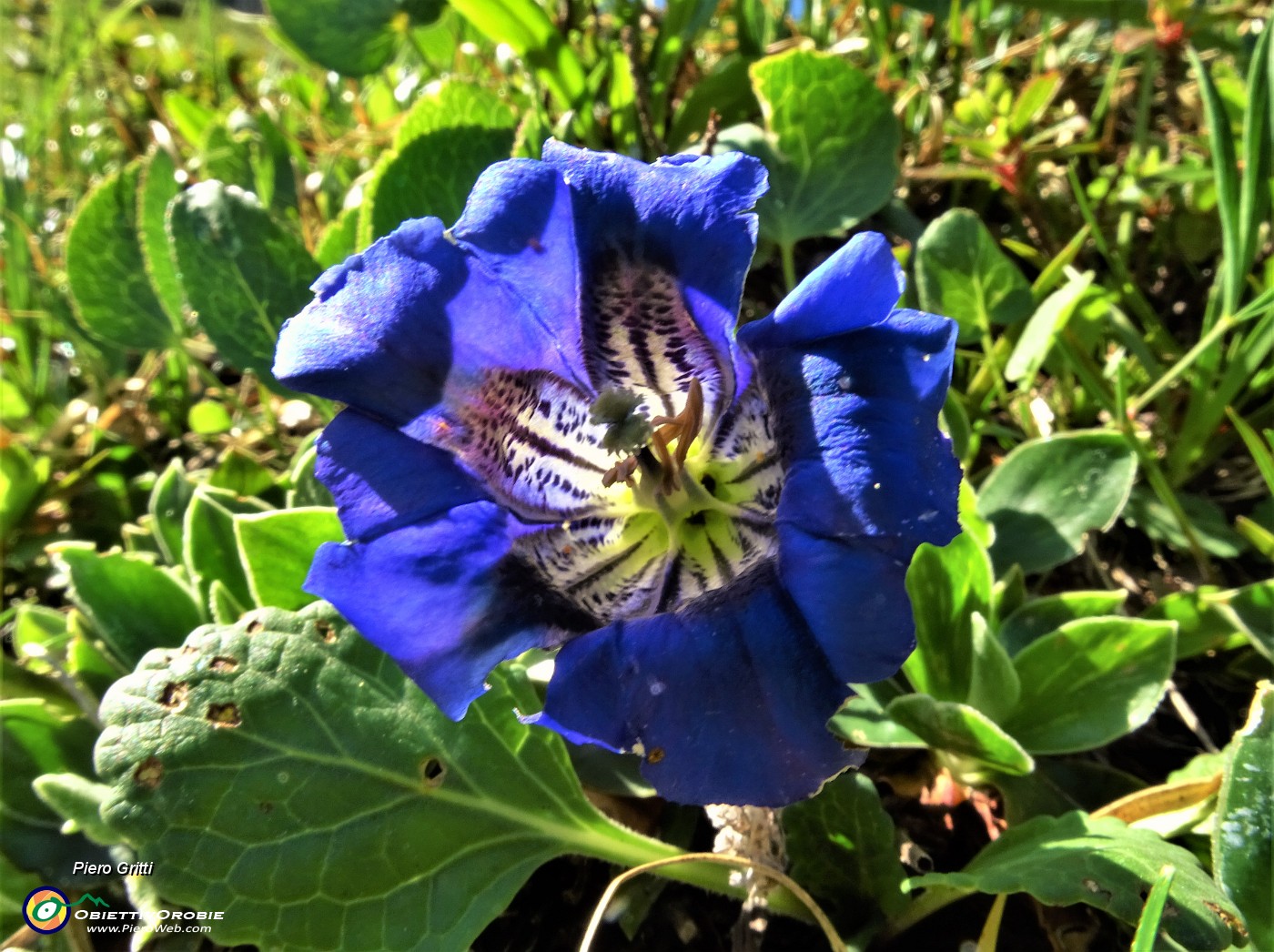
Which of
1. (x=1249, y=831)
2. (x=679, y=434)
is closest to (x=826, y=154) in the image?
(x=679, y=434)

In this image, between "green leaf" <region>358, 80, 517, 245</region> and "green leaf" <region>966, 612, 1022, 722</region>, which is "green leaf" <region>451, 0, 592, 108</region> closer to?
"green leaf" <region>358, 80, 517, 245</region>

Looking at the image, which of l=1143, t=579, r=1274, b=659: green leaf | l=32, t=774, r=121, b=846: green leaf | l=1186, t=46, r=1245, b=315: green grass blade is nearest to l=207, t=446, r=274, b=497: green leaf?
l=32, t=774, r=121, b=846: green leaf

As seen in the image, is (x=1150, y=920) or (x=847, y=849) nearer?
(x=1150, y=920)

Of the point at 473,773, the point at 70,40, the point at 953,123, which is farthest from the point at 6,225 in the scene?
the point at 953,123

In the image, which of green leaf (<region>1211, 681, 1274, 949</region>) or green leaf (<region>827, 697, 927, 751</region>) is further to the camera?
green leaf (<region>827, 697, 927, 751</region>)

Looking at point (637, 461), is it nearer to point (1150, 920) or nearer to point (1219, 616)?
point (1150, 920)

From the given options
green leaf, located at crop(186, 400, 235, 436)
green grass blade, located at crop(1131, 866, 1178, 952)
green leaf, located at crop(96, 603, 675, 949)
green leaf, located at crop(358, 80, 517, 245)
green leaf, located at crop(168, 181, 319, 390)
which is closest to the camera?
green grass blade, located at crop(1131, 866, 1178, 952)
